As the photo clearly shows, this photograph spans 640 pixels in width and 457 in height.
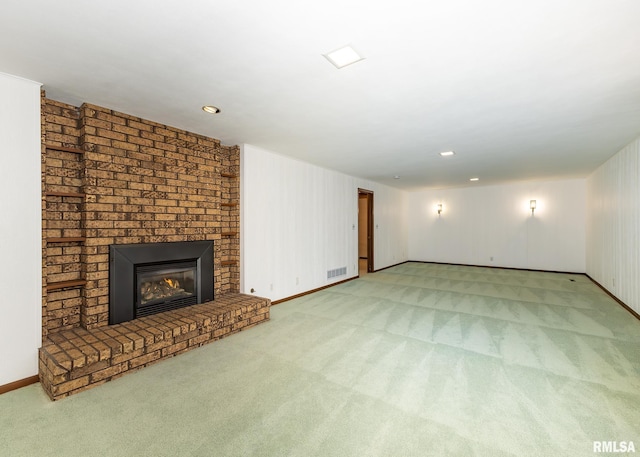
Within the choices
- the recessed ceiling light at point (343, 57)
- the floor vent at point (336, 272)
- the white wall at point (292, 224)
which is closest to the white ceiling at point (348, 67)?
the recessed ceiling light at point (343, 57)

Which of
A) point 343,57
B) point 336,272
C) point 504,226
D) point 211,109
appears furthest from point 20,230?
point 504,226

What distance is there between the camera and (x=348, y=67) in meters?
Result: 2.19

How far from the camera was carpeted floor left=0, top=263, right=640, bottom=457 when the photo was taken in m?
1.74

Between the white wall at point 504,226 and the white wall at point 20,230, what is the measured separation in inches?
384

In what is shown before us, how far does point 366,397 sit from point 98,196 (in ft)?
10.7

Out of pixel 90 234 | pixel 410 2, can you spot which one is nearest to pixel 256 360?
pixel 90 234

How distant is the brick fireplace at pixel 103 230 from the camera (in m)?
2.51

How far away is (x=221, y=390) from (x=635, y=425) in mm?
2943

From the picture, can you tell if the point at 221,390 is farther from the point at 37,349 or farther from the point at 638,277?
the point at 638,277

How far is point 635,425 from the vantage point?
187cm

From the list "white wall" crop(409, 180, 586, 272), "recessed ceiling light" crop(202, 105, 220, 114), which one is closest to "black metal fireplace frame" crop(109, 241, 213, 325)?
"recessed ceiling light" crop(202, 105, 220, 114)

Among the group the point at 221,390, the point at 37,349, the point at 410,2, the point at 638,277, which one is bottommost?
the point at 221,390

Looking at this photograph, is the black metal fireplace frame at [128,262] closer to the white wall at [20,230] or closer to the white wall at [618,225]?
the white wall at [20,230]

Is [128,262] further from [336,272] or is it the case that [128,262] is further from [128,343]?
[336,272]
